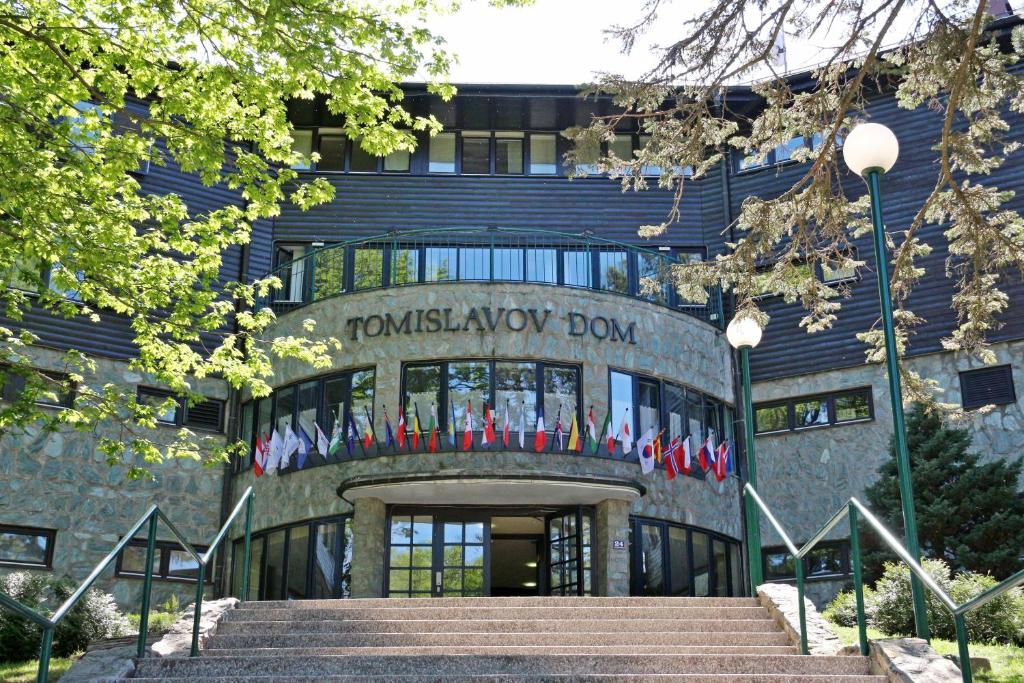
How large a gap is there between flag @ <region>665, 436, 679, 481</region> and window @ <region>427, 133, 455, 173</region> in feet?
23.7

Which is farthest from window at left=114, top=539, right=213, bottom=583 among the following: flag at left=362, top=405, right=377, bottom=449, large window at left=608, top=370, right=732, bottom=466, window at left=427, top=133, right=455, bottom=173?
window at left=427, top=133, right=455, bottom=173

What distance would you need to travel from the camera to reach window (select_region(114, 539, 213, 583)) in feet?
61.0

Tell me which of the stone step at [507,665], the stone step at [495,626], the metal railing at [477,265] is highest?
the metal railing at [477,265]

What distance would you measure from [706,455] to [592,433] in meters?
2.37

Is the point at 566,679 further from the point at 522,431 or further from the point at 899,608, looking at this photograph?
the point at 522,431

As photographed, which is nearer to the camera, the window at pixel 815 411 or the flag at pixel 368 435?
the flag at pixel 368 435

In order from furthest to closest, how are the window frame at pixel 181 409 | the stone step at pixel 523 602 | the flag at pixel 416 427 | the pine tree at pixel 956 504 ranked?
the window frame at pixel 181 409, the flag at pixel 416 427, the pine tree at pixel 956 504, the stone step at pixel 523 602

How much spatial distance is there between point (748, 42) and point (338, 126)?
1262 cm

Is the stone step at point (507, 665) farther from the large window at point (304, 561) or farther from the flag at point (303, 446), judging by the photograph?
the flag at point (303, 446)

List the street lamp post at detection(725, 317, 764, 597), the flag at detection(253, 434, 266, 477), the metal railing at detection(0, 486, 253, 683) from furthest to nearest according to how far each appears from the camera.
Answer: the flag at detection(253, 434, 266, 477) → the street lamp post at detection(725, 317, 764, 597) → the metal railing at detection(0, 486, 253, 683)

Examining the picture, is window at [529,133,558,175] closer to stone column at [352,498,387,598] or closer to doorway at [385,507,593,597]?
doorway at [385,507,593,597]

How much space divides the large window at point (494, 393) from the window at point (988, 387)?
6500 millimetres

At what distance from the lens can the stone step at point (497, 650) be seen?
8.71m

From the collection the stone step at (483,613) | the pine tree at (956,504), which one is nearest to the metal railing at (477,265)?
the pine tree at (956,504)
